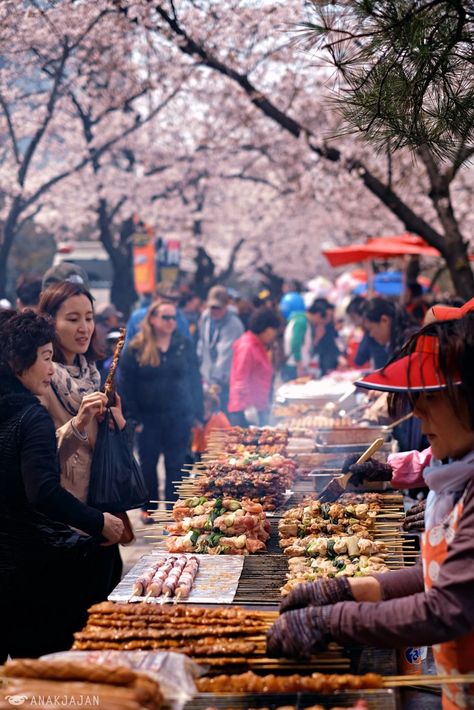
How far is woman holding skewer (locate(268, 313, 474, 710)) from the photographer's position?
285cm

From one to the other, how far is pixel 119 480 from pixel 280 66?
13889 mm

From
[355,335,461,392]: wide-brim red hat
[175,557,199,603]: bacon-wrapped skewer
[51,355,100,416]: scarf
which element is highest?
[355,335,461,392]: wide-brim red hat

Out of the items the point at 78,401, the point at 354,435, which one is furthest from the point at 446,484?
the point at 354,435

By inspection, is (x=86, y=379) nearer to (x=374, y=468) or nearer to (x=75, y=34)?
(x=374, y=468)

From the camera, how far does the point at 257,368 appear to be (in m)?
11.9

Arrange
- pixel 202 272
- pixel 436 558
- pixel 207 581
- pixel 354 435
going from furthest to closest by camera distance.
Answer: pixel 202 272 < pixel 354 435 < pixel 207 581 < pixel 436 558

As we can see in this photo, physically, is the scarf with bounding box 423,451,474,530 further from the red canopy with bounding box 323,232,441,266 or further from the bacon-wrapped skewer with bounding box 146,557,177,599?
the red canopy with bounding box 323,232,441,266

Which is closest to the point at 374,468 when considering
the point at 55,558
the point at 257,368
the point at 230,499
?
the point at 230,499

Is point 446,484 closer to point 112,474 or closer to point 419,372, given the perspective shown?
point 419,372

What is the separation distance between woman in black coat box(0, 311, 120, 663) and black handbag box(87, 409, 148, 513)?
572 mm

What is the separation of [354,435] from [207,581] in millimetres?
4222

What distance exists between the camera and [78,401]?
581 cm

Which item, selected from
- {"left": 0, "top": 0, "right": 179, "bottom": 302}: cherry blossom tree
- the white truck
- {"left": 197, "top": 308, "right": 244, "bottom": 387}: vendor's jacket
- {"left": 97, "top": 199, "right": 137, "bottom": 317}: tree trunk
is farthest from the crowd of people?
the white truck

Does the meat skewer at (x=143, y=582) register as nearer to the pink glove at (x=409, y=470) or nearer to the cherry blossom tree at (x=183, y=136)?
the pink glove at (x=409, y=470)
